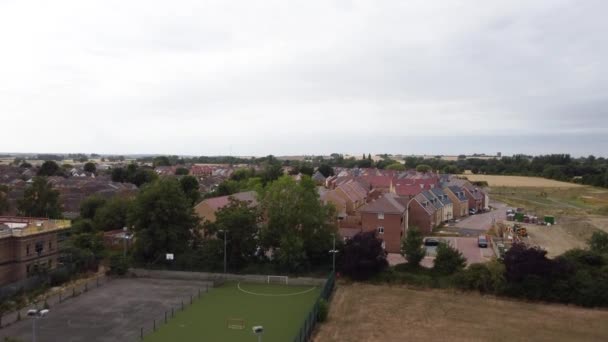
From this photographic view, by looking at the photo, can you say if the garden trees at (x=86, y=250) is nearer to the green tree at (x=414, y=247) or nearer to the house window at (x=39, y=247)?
the house window at (x=39, y=247)

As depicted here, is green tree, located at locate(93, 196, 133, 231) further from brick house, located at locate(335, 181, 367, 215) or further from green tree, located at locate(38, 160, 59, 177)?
green tree, located at locate(38, 160, 59, 177)

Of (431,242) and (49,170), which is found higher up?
(49,170)

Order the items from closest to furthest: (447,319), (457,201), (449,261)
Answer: (447,319) < (449,261) < (457,201)

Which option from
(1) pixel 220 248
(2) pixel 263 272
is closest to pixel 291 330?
(2) pixel 263 272

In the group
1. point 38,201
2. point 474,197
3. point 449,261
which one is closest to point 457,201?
point 474,197

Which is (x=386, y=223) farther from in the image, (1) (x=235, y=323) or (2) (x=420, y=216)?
(1) (x=235, y=323)

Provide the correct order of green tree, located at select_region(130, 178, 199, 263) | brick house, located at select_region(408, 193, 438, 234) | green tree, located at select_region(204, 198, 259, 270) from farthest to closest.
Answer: brick house, located at select_region(408, 193, 438, 234), green tree, located at select_region(130, 178, 199, 263), green tree, located at select_region(204, 198, 259, 270)

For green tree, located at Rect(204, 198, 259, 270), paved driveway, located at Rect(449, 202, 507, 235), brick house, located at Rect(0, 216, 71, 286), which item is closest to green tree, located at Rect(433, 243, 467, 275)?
green tree, located at Rect(204, 198, 259, 270)
